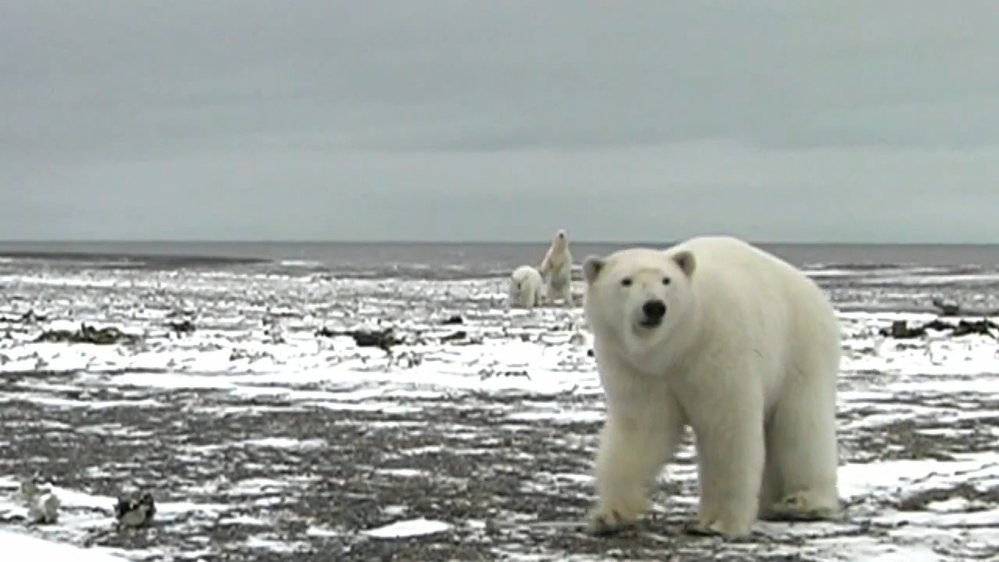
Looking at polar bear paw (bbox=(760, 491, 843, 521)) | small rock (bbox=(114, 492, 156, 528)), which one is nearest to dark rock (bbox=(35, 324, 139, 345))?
small rock (bbox=(114, 492, 156, 528))

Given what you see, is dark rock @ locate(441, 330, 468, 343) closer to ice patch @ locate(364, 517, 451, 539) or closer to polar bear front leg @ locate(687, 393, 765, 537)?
ice patch @ locate(364, 517, 451, 539)

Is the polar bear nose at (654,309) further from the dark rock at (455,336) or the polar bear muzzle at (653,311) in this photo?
the dark rock at (455,336)

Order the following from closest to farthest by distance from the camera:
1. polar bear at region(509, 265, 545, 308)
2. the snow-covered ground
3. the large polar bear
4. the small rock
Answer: the large polar bear
the snow-covered ground
the small rock
polar bear at region(509, 265, 545, 308)

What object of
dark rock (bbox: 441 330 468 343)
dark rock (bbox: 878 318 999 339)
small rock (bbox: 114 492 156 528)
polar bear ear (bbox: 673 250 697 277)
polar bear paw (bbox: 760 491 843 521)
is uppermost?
polar bear ear (bbox: 673 250 697 277)

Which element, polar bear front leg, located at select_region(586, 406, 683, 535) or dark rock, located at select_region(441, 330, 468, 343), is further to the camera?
dark rock, located at select_region(441, 330, 468, 343)

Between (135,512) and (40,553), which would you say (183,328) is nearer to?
(135,512)

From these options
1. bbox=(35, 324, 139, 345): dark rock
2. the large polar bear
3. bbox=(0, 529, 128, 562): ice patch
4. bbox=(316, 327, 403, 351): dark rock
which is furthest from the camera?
bbox=(35, 324, 139, 345): dark rock

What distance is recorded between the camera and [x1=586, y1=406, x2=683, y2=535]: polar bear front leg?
23.9ft

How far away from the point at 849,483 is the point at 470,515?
226cm

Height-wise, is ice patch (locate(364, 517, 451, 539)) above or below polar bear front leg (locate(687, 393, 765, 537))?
below

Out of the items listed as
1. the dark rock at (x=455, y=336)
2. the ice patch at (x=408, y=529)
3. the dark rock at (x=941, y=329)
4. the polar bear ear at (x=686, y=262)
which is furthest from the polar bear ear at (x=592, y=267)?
the dark rock at (x=941, y=329)

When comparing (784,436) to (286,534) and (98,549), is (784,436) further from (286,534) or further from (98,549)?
(98,549)

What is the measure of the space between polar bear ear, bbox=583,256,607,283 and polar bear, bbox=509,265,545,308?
822 inches

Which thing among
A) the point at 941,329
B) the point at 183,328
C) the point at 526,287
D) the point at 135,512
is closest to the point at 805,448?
the point at 135,512
